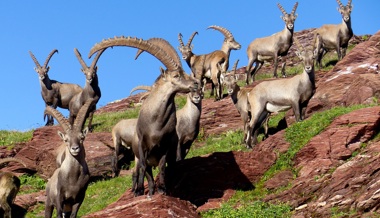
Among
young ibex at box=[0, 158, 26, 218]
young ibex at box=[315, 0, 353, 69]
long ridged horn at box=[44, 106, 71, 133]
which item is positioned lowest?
young ibex at box=[0, 158, 26, 218]

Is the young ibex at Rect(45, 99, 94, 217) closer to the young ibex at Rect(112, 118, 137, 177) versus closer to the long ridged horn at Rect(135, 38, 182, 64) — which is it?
the long ridged horn at Rect(135, 38, 182, 64)

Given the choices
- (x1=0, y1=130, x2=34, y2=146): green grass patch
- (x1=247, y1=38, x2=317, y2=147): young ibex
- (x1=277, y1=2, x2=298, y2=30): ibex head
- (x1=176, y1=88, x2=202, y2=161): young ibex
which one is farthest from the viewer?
(x1=277, y1=2, x2=298, y2=30): ibex head

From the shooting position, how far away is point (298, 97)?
1953 centimetres

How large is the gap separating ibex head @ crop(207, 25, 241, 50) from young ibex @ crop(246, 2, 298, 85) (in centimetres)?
70

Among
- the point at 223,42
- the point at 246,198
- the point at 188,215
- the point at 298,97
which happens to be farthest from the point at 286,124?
the point at 223,42

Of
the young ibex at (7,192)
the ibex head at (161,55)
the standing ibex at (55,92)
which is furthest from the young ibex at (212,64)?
the ibex head at (161,55)

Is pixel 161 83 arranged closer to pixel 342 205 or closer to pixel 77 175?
pixel 77 175

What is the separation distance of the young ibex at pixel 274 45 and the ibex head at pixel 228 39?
70 cm

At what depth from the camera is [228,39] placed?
32062 mm

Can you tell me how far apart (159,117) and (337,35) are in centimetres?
1859

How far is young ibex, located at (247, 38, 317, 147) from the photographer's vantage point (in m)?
19.5

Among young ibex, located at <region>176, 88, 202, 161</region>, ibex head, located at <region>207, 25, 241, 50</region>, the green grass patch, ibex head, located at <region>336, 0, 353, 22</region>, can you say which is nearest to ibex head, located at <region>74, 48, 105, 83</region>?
the green grass patch

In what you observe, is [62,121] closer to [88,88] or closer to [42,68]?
[88,88]

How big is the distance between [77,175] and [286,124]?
845 cm
